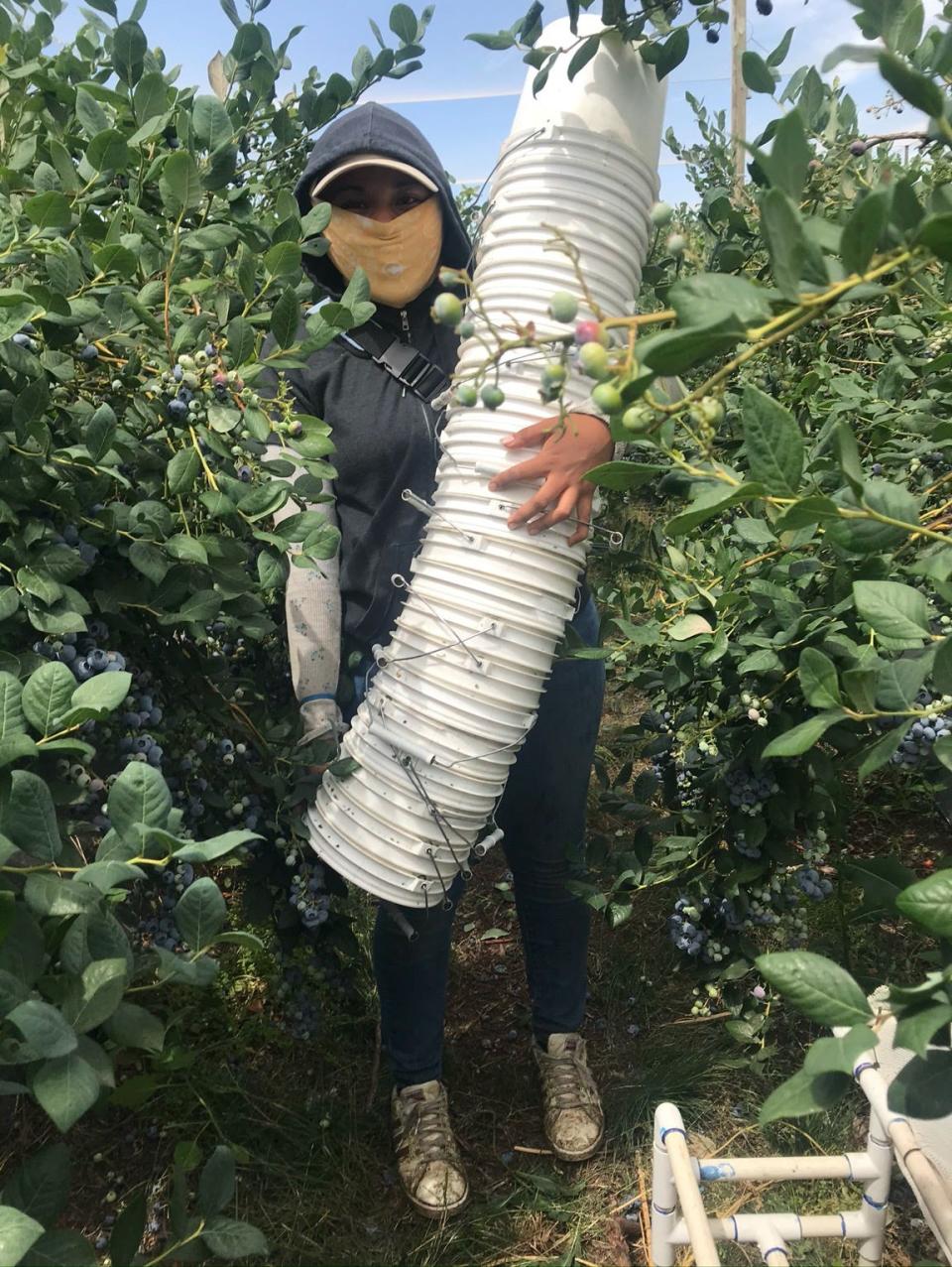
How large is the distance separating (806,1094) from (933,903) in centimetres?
14

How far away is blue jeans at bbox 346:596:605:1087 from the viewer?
159cm

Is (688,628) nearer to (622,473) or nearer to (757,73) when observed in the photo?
(622,473)

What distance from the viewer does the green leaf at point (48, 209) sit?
3.14ft

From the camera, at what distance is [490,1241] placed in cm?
164

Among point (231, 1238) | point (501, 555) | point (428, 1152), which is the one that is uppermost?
point (501, 555)

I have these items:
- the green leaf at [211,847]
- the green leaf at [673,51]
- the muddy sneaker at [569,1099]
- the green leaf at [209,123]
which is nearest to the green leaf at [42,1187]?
the green leaf at [211,847]

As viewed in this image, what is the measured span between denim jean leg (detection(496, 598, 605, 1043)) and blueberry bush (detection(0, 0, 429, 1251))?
0.37m

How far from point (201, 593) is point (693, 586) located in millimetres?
643

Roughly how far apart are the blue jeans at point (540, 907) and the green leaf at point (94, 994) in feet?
2.73

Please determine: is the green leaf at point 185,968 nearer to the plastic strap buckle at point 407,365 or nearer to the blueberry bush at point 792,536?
the blueberry bush at point 792,536

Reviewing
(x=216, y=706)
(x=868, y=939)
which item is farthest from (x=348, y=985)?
(x=868, y=939)

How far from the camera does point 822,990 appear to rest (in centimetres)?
62

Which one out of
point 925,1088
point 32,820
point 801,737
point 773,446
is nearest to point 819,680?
point 801,737

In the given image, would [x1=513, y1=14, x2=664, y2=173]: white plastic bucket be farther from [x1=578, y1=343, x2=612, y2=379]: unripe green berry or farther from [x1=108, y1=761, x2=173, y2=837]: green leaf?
[x1=108, y1=761, x2=173, y2=837]: green leaf
